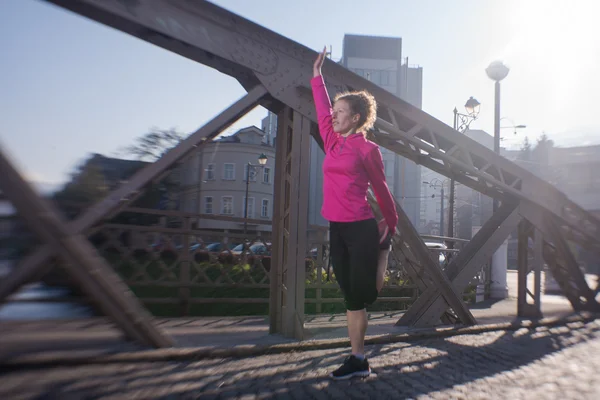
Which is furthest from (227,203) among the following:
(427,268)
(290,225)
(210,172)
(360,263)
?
(360,263)

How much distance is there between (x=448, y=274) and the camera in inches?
260

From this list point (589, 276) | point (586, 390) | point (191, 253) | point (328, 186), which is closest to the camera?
point (586, 390)

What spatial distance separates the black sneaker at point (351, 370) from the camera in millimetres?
3516

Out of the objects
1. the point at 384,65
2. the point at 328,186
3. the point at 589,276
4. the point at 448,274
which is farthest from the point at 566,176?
the point at 328,186

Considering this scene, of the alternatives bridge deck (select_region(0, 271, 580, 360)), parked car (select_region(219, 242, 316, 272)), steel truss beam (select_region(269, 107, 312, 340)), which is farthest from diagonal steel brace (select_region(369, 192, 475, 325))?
parked car (select_region(219, 242, 316, 272))

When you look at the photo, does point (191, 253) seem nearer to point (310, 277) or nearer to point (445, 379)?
point (310, 277)

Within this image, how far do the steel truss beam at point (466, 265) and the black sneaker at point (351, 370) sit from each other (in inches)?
107

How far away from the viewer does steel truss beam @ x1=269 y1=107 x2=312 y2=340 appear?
4781mm

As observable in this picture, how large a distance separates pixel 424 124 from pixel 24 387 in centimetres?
495

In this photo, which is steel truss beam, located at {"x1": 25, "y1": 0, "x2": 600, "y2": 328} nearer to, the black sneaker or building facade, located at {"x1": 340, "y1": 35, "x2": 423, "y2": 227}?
the black sneaker

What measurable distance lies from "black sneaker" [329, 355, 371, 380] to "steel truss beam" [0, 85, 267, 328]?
1920 mm

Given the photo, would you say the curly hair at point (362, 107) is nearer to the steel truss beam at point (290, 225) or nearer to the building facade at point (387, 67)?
the steel truss beam at point (290, 225)

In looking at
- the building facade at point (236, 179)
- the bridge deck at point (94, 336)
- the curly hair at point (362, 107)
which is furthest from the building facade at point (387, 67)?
the curly hair at point (362, 107)

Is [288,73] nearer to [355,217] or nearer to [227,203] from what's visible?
[355,217]
